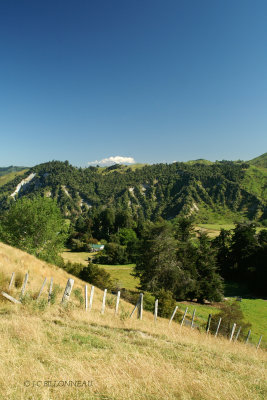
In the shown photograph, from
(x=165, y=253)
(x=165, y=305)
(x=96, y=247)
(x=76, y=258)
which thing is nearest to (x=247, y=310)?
(x=165, y=253)

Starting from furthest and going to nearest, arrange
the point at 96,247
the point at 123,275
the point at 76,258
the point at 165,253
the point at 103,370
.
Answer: the point at 96,247 < the point at 76,258 < the point at 123,275 < the point at 165,253 < the point at 103,370

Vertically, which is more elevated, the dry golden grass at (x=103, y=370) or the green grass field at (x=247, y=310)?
the dry golden grass at (x=103, y=370)

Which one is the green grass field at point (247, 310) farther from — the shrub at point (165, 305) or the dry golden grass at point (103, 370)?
the dry golden grass at point (103, 370)

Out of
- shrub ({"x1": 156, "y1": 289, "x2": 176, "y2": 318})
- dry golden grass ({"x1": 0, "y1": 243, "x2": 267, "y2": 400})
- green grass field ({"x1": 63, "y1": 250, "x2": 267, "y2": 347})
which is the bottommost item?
green grass field ({"x1": 63, "y1": 250, "x2": 267, "y2": 347})

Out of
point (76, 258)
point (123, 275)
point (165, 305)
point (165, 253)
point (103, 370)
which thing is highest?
point (103, 370)

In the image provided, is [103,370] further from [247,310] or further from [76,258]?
[76,258]

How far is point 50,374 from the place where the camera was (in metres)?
5.00

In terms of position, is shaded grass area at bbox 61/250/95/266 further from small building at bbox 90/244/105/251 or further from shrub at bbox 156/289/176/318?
shrub at bbox 156/289/176/318

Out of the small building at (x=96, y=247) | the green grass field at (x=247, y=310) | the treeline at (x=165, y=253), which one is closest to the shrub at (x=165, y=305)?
the treeline at (x=165, y=253)

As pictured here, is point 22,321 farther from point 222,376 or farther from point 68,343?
point 222,376

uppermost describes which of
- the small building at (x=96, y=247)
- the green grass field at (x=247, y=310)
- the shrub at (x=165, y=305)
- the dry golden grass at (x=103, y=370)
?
the dry golden grass at (x=103, y=370)

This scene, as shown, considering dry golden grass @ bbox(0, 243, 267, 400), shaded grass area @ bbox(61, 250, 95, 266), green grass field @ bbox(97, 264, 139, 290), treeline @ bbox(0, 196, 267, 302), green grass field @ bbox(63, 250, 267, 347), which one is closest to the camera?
dry golden grass @ bbox(0, 243, 267, 400)

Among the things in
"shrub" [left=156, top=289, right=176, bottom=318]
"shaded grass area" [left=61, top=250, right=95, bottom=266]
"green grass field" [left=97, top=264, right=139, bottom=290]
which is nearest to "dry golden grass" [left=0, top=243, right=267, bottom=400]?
"shrub" [left=156, top=289, right=176, bottom=318]

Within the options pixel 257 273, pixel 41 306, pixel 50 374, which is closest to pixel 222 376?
pixel 50 374
